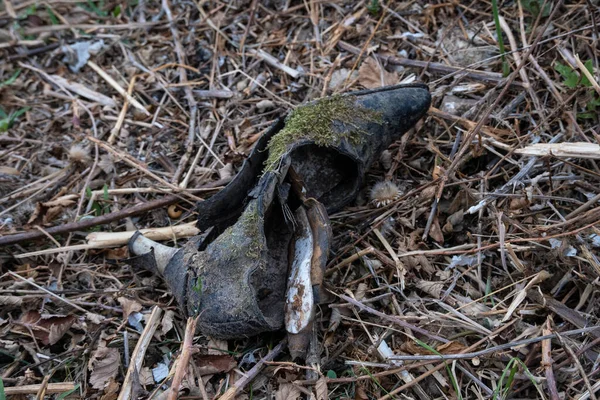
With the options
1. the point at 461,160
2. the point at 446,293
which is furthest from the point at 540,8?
A: the point at 446,293

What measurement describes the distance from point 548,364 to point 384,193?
824 mm

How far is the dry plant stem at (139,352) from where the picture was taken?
5.65 ft

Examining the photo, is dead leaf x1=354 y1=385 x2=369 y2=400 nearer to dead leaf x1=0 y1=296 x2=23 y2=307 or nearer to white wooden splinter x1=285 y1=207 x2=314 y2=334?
white wooden splinter x1=285 y1=207 x2=314 y2=334

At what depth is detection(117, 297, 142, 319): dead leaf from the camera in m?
1.95

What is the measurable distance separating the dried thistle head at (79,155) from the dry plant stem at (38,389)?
1.09 meters

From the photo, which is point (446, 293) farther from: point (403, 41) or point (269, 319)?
point (403, 41)

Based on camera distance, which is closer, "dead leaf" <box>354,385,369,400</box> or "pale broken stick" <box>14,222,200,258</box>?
"dead leaf" <box>354,385,369,400</box>

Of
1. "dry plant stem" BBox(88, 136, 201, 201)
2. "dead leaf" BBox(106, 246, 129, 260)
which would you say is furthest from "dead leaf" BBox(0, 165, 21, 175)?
"dead leaf" BBox(106, 246, 129, 260)

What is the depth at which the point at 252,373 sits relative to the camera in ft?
5.56

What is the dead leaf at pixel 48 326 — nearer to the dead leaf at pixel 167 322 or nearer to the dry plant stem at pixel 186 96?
the dead leaf at pixel 167 322

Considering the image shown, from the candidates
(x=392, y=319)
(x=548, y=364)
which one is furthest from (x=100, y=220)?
(x=548, y=364)

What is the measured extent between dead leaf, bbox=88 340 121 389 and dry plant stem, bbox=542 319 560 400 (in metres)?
1.28

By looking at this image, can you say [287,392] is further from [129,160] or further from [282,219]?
[129,160]

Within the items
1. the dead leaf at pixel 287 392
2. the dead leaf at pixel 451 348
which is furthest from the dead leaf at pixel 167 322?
the dead leaf at pixel 451 348
